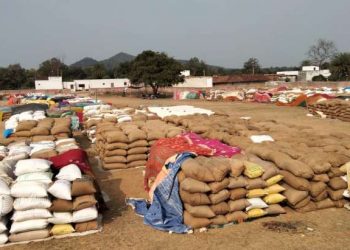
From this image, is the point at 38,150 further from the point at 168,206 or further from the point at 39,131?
the point at 39,131

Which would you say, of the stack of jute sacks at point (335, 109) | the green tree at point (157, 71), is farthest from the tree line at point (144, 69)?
the stack of jute sacks at point (335, 109)

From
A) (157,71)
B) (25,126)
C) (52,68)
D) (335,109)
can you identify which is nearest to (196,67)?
(52,68)

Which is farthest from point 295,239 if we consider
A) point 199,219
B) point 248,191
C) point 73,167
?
point 73,167

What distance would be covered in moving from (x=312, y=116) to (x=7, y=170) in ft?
67.7

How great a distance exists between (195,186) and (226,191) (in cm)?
58

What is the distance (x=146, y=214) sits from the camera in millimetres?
6617

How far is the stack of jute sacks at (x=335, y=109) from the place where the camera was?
67.0ft

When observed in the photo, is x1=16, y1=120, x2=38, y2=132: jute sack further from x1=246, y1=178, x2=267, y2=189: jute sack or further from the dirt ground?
x1=246, y1=178, x2=267, y2=189: jute sack

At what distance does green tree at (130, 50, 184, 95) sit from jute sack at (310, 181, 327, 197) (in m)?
41.7

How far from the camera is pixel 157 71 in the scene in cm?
4816

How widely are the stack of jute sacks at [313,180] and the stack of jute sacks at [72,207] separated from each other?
3.61 meters

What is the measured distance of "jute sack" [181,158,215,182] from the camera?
6.09 m

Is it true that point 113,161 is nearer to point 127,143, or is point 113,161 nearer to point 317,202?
point 127,143

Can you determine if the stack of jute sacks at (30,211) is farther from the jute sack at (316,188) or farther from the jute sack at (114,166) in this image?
the jute sack at (316,188)
